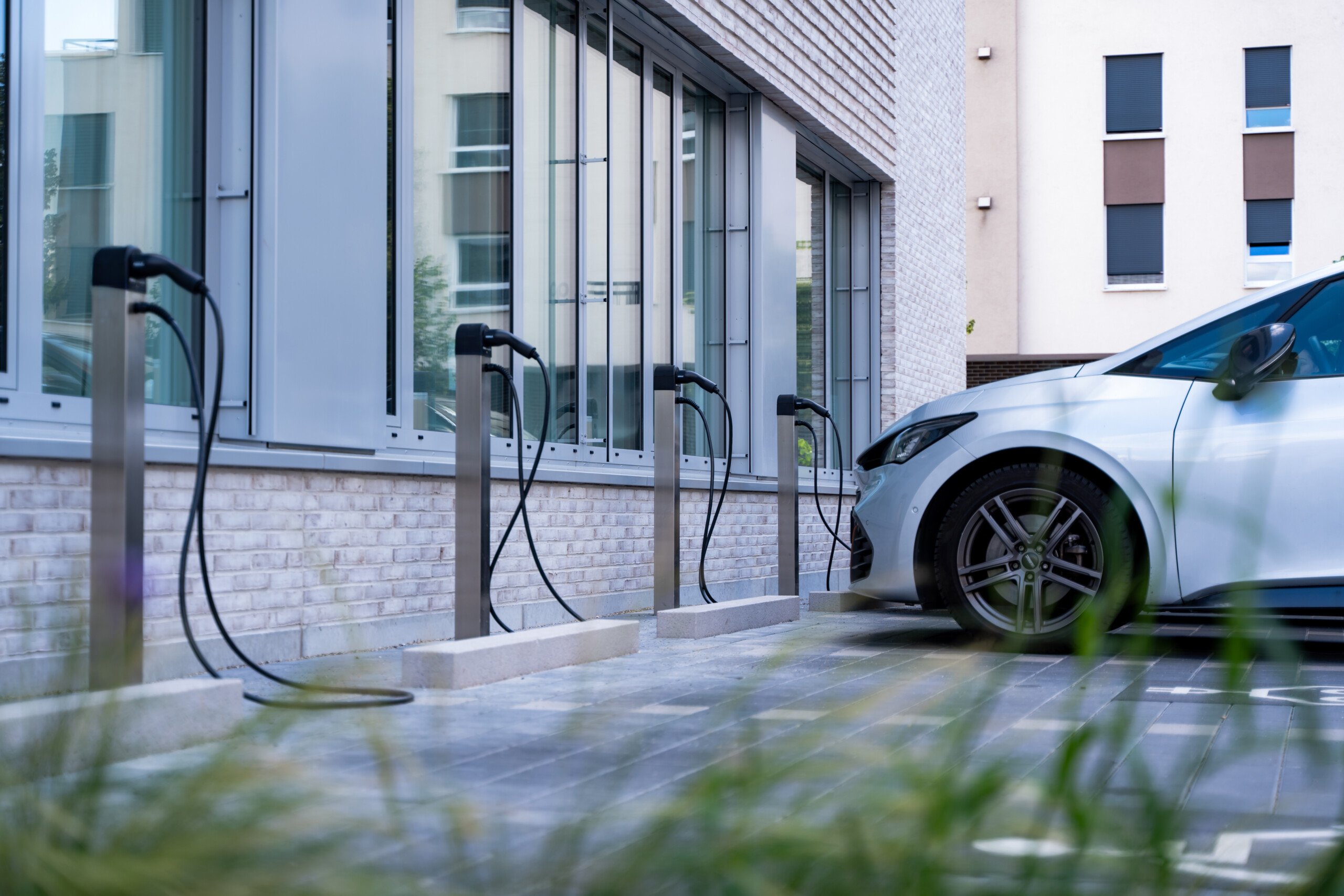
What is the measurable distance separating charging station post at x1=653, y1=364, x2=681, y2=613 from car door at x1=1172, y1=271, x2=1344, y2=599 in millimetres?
2436

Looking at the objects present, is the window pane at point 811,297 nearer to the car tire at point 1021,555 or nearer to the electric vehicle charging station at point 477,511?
the car tire at point 1021,555

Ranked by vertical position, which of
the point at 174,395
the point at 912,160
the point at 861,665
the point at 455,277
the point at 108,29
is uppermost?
the point at 912,160

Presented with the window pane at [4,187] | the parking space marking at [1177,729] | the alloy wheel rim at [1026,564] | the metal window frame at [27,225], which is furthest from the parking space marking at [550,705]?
the alloy wheel rim at [1026,564]

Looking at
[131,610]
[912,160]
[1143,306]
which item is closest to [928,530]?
[131,610]

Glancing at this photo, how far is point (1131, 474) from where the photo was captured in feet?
19.1

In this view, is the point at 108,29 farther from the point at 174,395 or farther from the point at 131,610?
the point at 131,610

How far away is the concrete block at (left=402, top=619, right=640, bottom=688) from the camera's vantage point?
15.5 feet

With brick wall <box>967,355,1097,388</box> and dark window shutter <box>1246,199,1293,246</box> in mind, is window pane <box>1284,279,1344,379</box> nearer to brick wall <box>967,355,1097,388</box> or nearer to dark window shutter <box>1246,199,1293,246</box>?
dark window shutter <box>1246,199,1293,246</box>

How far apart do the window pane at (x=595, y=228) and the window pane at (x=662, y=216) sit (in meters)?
0.83

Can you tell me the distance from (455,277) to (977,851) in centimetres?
593

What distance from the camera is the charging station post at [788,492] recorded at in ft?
27.6

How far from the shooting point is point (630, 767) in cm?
142

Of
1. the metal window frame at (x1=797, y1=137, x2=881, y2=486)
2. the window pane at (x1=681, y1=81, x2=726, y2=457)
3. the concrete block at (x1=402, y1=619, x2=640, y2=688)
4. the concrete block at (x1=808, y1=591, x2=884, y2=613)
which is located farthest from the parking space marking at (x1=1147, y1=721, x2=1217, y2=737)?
the metal window frame at (x1=797, y1=137, x2=881, y2=486)

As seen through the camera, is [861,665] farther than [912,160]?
No
